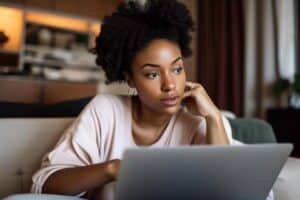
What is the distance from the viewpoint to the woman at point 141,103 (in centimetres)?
100

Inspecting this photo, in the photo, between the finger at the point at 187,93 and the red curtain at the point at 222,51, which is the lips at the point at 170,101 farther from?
the red curtain at the point at 222,51

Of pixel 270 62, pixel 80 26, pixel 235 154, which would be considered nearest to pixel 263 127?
pixel 235 154

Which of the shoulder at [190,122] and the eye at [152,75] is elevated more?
the eye at [152,75]

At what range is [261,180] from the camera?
81 cm

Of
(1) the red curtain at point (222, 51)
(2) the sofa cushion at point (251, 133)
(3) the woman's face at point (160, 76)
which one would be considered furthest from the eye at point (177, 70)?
(1) the red curtain at point (222, 51)

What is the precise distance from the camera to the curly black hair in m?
1.07

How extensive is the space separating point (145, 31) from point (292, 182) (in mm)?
572

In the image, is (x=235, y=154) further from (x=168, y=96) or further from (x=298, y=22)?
(x=298, y=22)

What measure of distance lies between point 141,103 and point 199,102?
0.17 meters

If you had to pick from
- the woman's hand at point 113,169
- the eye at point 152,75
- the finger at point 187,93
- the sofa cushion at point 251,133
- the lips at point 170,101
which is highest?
the eye at point 152,75

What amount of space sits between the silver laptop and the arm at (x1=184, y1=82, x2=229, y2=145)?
27 cm

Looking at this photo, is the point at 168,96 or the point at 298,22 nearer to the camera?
the point at 168,96

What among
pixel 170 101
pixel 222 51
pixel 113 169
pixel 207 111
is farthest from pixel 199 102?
pixel 222 51

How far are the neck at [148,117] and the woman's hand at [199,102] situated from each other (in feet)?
0.28
